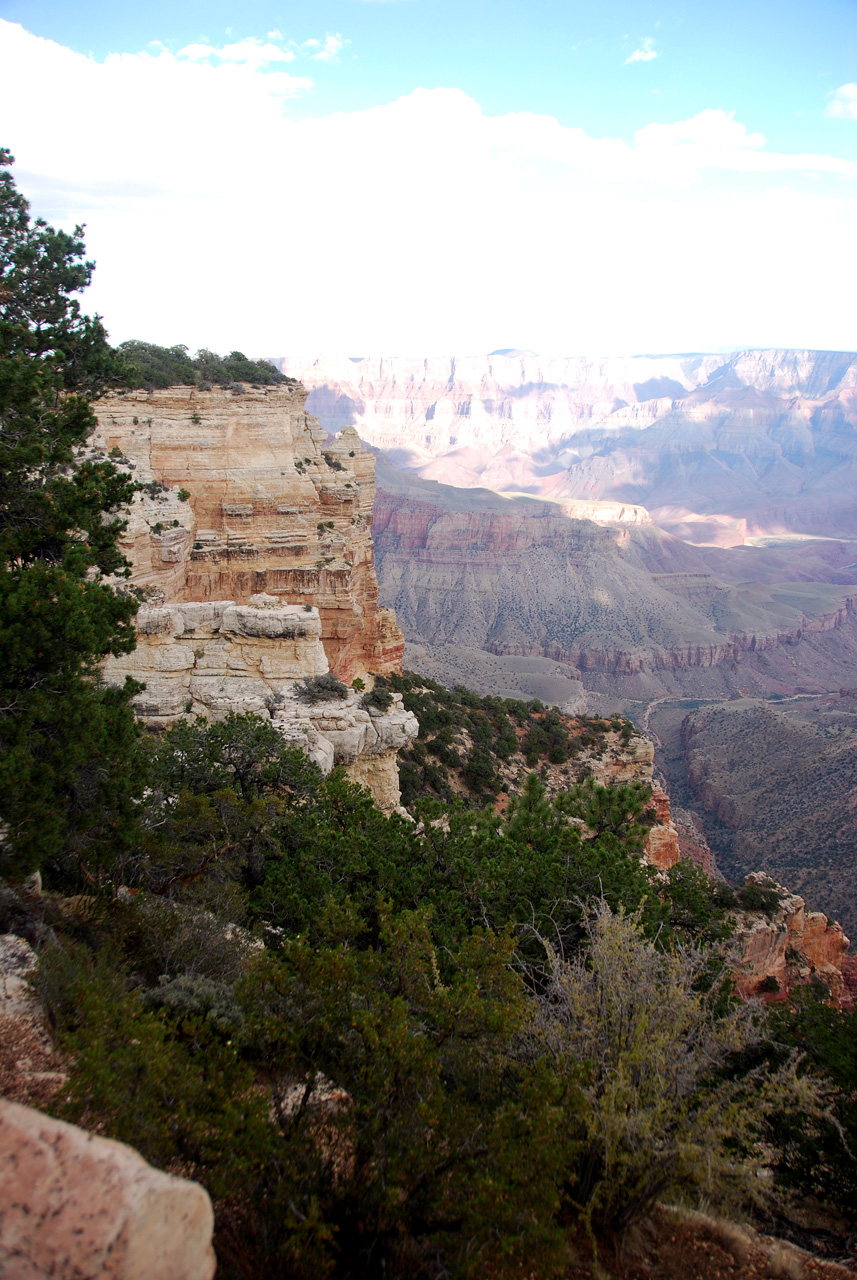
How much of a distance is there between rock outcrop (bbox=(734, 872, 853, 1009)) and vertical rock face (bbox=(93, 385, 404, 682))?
16977mm

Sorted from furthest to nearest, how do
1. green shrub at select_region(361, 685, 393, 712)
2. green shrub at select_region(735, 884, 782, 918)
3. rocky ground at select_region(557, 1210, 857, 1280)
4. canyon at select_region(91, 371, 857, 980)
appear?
1. green shrub at select_region(735, 884, 782, 918)
2. green shrub at select_region(361, 685, 393, 712)
3. canyon at select_region(91, 371, 857, 980)
4. rocky ground at select_region(557, 1210, 857, 1280)

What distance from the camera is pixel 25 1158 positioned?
3148mm

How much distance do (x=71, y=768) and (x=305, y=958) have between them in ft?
14.6

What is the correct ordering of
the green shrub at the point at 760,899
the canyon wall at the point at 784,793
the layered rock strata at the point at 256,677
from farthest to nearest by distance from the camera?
the canyon wall at the point at 784,793
the green shrub at the point at 760,899
the layered rock strata at the point at 256,677

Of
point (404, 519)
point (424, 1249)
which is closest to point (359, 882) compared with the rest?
point (424, 1249)

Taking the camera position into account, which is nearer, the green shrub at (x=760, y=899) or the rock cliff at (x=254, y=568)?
the rock cliff at (x=254, y=568)

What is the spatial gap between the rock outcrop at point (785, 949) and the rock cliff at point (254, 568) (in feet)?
39.2

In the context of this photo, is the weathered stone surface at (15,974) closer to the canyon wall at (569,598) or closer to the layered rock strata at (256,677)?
the layered rock strata at (256,677)

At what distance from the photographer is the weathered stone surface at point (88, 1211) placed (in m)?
2.96

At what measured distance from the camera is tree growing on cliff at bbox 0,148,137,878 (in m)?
8.36

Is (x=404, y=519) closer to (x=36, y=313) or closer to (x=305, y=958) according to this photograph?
(x=36, y=313)

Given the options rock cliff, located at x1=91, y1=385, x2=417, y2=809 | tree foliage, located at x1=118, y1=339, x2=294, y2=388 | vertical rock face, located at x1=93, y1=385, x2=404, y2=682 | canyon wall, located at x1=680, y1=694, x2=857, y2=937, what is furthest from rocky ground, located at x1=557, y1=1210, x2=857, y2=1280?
canyon wall, located at x1=680, y1=694, x2=857, y2=937

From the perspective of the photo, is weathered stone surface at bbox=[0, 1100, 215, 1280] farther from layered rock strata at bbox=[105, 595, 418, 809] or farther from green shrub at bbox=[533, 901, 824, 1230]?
layered rock strata at bbox=[105, 595, 418, 809]

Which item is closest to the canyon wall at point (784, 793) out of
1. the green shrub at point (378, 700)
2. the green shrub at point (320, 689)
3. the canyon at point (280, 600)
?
the canyon at point (280, 600)
